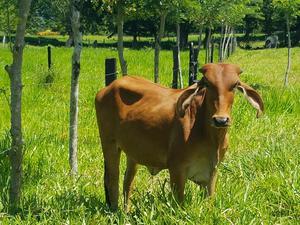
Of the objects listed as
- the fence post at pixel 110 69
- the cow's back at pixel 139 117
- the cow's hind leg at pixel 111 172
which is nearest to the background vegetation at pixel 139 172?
the cow's hind leg at pixel 111 172

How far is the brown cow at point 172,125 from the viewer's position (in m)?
4.07

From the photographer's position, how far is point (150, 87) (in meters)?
4.96

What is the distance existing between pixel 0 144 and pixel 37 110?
322 centimetres

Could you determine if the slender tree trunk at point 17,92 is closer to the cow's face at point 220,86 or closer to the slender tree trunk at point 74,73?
the slender tree trunk at point 74,73

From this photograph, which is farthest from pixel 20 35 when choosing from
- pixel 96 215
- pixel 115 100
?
pixel 96 215

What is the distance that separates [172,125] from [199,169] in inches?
16.9

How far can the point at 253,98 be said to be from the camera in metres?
4.30

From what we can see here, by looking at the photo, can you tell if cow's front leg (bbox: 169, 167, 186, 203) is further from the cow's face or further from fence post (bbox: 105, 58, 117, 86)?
fence post (bbox: 105, 58, 117, 86)

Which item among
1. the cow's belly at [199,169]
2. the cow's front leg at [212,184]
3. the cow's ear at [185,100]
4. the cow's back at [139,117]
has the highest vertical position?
the cow's ear at [185,100]

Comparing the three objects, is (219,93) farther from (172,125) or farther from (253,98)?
(172,125)

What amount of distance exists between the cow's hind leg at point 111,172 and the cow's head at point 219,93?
41.4 inches

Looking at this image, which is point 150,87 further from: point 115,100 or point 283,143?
point 283,143

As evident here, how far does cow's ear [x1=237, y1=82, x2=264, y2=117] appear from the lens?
421 centimetres

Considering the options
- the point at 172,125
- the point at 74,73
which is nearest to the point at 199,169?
the point at 172,125
